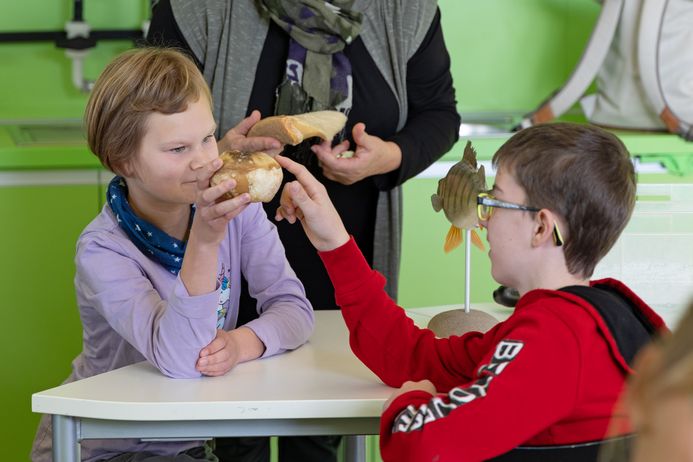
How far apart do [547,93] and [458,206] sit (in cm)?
175

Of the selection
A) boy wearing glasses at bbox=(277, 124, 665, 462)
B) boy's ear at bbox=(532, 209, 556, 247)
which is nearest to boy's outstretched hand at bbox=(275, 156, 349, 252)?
boy wearing glasses at bbox=(277, 124, 665, 462)

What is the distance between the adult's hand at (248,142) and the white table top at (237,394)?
34cm

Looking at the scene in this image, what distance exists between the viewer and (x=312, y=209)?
4.14 ft

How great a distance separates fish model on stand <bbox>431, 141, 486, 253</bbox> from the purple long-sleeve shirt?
26 cm

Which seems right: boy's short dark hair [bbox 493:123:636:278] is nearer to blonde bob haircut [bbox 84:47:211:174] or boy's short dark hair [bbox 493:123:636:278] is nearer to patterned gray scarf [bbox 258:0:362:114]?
blonde bob haircut [bbox 84:47:211:174]

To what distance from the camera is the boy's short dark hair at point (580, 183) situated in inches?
45.5

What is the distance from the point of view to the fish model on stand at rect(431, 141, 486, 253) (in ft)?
4.31

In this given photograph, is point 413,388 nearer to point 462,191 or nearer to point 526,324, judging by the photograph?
point 526,324

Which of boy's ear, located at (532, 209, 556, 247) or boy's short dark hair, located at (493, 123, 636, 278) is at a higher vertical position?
boy's short dark hair, located at (493, 123, 636, 278)

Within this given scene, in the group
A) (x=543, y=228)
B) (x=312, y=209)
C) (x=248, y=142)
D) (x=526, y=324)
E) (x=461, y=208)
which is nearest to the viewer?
(x=526, y=324)

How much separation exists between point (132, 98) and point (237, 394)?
469 millimetres

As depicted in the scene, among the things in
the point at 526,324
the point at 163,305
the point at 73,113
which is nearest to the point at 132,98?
the point at 163,305

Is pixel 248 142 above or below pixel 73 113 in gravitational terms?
above

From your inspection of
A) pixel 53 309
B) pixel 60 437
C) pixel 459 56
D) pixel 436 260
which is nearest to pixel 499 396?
pixel 60 437
